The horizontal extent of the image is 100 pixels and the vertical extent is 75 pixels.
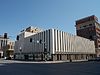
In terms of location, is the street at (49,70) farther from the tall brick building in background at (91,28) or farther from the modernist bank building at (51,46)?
the tall brick building in background at (91,28)

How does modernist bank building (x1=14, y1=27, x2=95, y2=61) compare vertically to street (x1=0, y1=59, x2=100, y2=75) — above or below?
above

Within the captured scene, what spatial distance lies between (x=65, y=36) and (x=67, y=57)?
9.41 metres

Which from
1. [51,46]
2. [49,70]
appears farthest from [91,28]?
[49,70]

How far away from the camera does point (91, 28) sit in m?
104

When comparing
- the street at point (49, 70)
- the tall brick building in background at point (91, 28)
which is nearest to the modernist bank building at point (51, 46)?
the tall brick building in background at point (91, 28)

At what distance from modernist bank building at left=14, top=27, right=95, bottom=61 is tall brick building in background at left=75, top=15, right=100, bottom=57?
1880 cm

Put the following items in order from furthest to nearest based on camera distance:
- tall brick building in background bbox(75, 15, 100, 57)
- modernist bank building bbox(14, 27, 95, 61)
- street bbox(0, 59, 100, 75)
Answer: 1. tall brick building in background bbox(75, 15, 100, 57)
2. modernist bank building bbox(14, 27, 95, 61)
3. street bbox(0, 59, 100, 75)

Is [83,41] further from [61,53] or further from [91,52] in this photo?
[61,53]

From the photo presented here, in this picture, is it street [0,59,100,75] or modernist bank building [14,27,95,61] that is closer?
street [0,59,100,75]

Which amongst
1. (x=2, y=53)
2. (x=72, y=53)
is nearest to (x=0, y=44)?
(x=2, y=53)

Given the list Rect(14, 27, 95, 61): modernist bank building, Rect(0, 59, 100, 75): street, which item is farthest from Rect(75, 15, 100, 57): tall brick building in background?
Rect(0, 59, 100, 75): street

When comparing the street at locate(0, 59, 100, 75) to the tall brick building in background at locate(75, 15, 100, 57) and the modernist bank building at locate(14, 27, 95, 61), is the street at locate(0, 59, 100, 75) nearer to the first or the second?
the modernist bank building at locate(14, 27, 95, 61)

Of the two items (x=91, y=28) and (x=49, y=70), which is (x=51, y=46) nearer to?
(x=49, y=70)

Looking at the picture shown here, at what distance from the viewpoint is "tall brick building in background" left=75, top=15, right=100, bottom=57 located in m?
103
